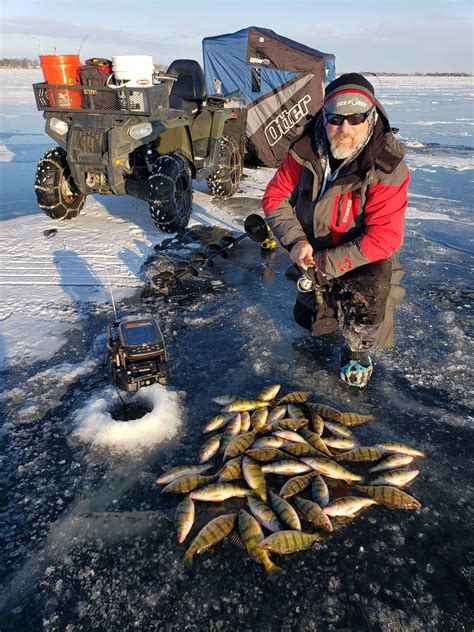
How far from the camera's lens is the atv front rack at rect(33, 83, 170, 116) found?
19.1ft

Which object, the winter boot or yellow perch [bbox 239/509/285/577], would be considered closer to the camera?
yellow perch [bbox 239/509/285/577]

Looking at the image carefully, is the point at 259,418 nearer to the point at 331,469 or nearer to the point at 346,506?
the point at 331,469

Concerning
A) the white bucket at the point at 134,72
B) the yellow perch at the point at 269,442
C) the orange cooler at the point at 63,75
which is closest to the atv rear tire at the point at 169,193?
the white bucket at the point at 134,72

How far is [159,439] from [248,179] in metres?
9.21

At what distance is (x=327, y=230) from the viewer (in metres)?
3.59

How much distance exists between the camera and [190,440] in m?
2.89

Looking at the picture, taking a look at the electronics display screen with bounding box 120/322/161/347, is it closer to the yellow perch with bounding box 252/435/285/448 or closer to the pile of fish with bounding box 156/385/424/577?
the pile of fish with bounding box 156/385/424/577

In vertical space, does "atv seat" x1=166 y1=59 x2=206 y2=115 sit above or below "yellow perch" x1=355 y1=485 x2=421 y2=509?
above

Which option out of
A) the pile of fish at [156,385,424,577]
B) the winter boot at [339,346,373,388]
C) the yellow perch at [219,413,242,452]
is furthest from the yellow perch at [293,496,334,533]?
the winter boot at [339,346,373,388]

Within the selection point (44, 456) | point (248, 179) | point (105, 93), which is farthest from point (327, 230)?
point (248, 179)

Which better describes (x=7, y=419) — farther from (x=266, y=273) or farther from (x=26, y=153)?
(x=26, y=153)

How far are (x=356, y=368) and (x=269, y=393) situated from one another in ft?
2.32

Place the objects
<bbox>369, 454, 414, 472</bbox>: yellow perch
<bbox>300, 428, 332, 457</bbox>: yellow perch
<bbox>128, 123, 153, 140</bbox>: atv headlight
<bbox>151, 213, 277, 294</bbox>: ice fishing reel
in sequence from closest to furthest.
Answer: <bbox>369, 454, 414, 472</bbox>: yellow perch, <bbox>300, 428, 332, 457</bbox>: yellow perch, <bbox>151, 213, 277, 294</bbox>: ice fishing reel, <bbox>128, 123, 153, 140</bbox>: atv headlight

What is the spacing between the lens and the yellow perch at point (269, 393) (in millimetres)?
3186
